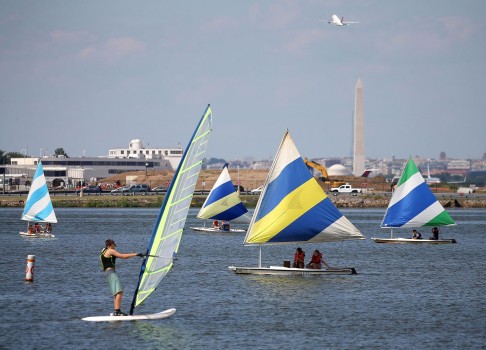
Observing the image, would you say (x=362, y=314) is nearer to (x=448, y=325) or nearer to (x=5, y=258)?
(x=448, y=325)

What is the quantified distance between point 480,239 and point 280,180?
48841 mm

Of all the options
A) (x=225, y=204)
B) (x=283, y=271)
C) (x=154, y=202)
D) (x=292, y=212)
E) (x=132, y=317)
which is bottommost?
(x=132, y=317)

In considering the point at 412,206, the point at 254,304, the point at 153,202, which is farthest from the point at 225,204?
the point at 153,202

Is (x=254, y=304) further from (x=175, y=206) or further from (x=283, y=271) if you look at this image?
(x=175, y=206)

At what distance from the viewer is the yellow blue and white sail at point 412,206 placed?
81562mm

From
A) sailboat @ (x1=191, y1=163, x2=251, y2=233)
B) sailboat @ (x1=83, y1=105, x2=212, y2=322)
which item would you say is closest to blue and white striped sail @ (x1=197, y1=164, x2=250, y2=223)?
sailboat @ (x1=191, y1=163, x2=251, y2=233)

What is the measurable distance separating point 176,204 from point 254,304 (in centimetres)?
1179

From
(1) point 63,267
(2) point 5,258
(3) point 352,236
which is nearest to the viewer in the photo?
(3) point 352,236

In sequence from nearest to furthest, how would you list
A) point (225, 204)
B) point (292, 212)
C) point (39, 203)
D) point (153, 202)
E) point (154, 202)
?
point (292, 212) → point (39, 203) → point (225, 204) → point (154, 202) → point (153, 202)

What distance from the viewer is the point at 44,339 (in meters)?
36.7

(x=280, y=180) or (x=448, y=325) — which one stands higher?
(x=280, y=180)

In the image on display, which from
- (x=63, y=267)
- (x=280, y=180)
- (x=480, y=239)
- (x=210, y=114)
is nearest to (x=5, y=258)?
(x=63, y=267)

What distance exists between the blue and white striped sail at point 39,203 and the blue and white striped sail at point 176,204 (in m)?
53.8

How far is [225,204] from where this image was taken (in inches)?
3728
